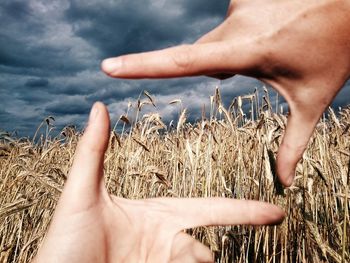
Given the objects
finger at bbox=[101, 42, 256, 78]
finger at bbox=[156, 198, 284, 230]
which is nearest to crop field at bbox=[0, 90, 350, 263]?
finger at bbox=[156, 198, 284, 230]

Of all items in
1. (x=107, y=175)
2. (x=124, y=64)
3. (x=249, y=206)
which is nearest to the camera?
(x=124, y=64)

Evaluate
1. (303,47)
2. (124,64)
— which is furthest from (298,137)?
(124,64)

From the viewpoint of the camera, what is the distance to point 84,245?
1.04m

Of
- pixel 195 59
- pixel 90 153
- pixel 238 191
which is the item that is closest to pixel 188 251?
pixel 90 153

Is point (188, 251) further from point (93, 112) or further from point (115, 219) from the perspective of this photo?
point (93, 112)

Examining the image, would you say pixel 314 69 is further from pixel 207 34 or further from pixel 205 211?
pixel 205 211

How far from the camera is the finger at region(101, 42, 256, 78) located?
0.81m

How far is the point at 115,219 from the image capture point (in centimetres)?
110

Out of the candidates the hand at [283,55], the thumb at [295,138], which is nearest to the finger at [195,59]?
the hand at [283,55]

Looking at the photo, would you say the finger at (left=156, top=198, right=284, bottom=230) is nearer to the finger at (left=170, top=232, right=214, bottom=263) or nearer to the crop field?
the finger at (left=170, top=232, right=214, bottom=263)

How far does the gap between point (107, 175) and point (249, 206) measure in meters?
1.92

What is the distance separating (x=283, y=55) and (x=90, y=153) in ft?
1.90

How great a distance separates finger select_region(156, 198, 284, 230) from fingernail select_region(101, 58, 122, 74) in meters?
Answer: 0.58

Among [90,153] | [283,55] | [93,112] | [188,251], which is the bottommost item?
[188,251]
